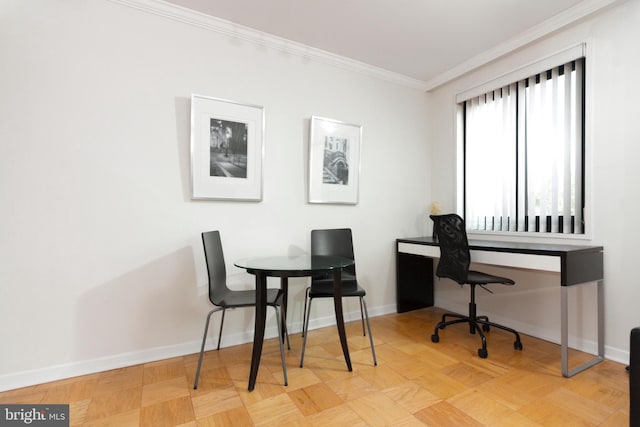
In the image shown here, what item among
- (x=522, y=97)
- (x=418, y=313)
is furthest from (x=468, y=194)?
(x=418, y=313)

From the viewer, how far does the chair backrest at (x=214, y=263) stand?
2164 millimetres

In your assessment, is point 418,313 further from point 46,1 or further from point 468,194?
point 46,1

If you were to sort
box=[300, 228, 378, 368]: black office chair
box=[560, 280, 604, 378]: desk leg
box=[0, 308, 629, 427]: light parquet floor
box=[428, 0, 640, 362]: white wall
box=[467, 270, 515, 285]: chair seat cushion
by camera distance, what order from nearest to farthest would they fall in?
1. box=[0, 308, 629, 427]: light parquet floor
2. box=[560, 280, 604, 378]: desk leg
3. box=[428, 0, 640, 362]: white wall
4. box=[467, 270, 515, 285]: chair seat cushion
5. box=[300, 228, 378, 368]: black office chair

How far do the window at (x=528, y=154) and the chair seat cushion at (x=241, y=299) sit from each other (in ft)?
7.79

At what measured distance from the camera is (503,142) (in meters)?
3.17

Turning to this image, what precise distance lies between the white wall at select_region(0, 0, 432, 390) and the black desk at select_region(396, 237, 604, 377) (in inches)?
64.6

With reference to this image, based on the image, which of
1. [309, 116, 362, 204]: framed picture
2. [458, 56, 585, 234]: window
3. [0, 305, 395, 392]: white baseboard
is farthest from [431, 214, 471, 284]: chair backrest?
[0, 305, 395, 392]: white baseboard

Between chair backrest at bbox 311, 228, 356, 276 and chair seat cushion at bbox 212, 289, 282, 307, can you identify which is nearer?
chair seat cushion at bbox 212, 289, 282, 307

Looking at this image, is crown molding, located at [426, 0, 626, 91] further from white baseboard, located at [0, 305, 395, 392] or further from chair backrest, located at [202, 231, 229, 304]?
white baseboard, located at [0, 305, 395, 392]

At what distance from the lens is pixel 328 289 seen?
251cm

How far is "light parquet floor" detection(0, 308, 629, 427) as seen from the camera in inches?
67.2

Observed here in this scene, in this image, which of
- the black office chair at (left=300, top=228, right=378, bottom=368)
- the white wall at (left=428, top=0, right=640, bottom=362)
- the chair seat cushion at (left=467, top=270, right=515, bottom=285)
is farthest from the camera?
the black office chair at (left=300, top=228, right=378, bottom=368)

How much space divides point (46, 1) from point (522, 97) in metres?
3.91

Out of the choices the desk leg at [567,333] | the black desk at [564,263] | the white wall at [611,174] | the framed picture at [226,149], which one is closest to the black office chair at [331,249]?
the framed picture at [226,149]
